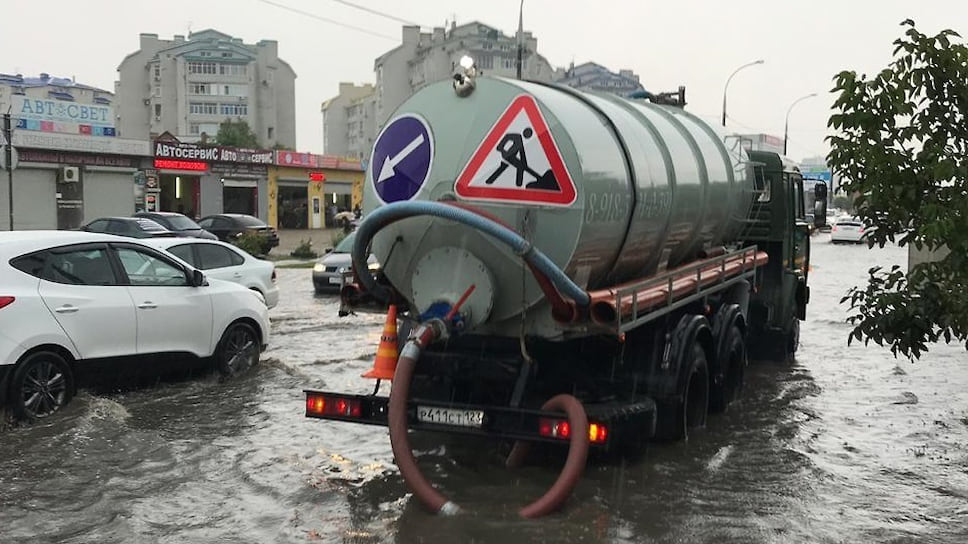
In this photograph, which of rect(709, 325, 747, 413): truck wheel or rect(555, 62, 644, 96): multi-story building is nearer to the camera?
rect(709, 325, 747, 413): truck wheel

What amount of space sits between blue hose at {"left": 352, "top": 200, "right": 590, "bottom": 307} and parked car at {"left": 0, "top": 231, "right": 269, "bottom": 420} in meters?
3.26

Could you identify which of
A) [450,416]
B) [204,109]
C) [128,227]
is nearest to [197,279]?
[450,416]

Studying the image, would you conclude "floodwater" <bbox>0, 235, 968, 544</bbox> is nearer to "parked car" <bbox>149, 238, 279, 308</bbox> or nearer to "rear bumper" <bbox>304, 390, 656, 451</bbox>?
"rear bumper" <bbox>304, 390, 656, 451</bbox>

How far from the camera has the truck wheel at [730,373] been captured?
8.15 m

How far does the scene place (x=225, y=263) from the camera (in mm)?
13359

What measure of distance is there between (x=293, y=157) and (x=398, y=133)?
4481 centimetres

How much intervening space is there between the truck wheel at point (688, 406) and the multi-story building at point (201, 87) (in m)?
93.9

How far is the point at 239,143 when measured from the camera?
84.9 m

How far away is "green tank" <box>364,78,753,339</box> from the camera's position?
5.58 metres

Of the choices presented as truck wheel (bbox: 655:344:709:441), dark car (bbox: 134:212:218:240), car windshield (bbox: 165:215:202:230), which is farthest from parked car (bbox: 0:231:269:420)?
car windshield (bbox: 165:215:202:230)

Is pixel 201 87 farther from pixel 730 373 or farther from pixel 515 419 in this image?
pixel 515 419

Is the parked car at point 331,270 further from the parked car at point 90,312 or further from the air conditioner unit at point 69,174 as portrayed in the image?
the air conditioner unit at point 69,174

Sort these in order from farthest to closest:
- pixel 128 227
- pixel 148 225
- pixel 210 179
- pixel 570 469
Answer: pixel 210 179
pixel 148 225
pixel 128 227
pixel 570 469

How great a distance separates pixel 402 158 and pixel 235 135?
82348 millimetres
